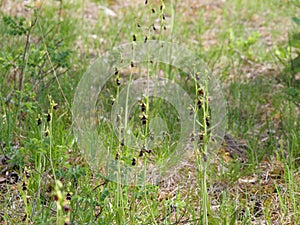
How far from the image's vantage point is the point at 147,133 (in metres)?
2.10

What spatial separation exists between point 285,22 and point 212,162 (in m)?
3.15

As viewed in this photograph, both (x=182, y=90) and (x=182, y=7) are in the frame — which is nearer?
(x=182, y=90)

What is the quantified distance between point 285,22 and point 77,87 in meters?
2.95

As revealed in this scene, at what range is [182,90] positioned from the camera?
3623mm

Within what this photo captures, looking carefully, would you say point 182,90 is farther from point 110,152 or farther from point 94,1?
point 94,1

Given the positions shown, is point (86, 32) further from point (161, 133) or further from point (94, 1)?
point (161, 133)

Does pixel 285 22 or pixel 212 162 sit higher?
pixel 285 22

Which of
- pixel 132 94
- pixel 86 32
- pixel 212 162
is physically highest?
pixel 86 32

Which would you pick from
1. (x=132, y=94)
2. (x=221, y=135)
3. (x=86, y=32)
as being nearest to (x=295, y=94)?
(x=221, y=135)

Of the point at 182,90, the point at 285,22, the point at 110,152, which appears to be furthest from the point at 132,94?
the point at 285,22

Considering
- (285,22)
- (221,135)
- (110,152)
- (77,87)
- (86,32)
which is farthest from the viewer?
(285,22)

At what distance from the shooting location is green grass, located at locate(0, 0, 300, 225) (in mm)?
2170

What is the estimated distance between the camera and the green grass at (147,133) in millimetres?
2170

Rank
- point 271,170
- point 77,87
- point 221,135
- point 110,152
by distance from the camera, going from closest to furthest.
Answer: point 110,152 → point 271,170 → point 221,135 → point 77,87
